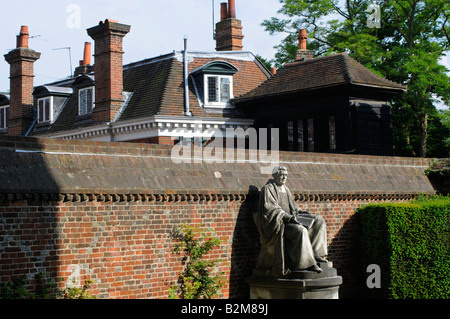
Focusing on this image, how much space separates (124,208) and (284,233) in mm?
3306

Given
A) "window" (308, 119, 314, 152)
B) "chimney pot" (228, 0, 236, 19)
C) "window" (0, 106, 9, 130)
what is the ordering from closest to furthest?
"window" (308, 119, 314, 152) < "chimney pot" (228, 0, 236, 19) < "window" (0, 106, 9, 130)

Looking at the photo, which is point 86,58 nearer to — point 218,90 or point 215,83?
point 215,83

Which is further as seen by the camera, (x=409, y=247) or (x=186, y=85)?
(x=186, y=85)

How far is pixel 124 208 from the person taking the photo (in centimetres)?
1278

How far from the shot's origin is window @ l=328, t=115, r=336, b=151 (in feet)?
85.5

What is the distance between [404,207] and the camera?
17.2 m

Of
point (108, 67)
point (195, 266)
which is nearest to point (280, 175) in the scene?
point (195, 266)

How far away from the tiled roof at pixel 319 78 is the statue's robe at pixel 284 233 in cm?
1152

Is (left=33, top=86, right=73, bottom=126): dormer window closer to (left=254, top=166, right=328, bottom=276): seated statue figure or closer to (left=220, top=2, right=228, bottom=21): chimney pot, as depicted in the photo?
(left=220, top=2, right=228, bottom=21): chimney pot

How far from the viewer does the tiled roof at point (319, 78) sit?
84.2 ft

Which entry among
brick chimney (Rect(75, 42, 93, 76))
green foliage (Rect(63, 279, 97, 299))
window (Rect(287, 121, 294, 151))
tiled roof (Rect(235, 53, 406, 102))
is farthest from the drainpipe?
green foliage (Rect(63, 279, 97, 299))

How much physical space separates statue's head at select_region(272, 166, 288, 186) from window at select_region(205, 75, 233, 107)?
46.8 ft

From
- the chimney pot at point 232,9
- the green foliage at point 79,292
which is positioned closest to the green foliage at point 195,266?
the green foliage at point 79,292
